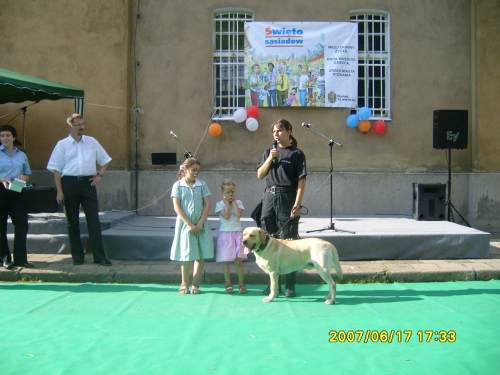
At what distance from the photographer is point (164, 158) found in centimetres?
1260

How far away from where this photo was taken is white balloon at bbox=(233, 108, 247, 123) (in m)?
12.2

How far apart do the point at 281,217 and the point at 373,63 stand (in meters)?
7.26

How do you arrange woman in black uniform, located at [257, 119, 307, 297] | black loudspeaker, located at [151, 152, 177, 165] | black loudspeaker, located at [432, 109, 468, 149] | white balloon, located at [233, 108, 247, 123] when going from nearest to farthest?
woman in black uniform, located at [257, 119, 307, 297]
black loudspeaker, located at [432, 109, 468, 149]
white balloon, located at [233, 108, 247, 123]
black loudspeaker, located at [151, 152, 177, 165]

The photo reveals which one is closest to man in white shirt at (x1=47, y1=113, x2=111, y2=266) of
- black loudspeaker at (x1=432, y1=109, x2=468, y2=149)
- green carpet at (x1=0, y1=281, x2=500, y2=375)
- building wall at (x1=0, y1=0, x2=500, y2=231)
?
green carpet at (x1=0, y1=281, x2=500, y2=375)

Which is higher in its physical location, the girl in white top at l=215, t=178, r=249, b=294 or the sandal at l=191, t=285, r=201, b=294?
the girl in white top at l=215, t=178, r=249, b=294

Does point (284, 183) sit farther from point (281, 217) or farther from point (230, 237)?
point (230, 237)

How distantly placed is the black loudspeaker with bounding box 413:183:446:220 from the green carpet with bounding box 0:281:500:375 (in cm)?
352

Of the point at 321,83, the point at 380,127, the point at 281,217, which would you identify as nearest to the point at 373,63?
the point at 321,83

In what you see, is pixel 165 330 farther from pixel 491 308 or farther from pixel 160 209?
pixel 160 209

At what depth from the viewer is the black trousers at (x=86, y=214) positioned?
27.0 feet

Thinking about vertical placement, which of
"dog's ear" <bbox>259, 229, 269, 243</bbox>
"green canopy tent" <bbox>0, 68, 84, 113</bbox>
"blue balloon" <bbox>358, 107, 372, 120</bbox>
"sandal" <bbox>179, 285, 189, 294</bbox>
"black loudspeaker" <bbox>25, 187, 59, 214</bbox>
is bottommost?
"sandal" <bbox>179, 285, 189, 294</bbox>

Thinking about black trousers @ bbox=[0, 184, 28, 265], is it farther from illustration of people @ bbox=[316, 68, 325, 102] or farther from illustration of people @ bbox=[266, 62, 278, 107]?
illustration of people @ bbox=[316, 68, 325, 102]

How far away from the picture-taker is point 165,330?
5367 mm
